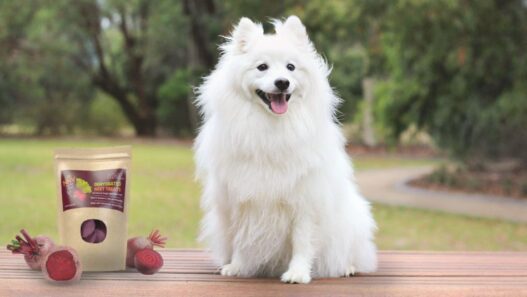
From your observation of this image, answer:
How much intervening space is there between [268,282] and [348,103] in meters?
19.3

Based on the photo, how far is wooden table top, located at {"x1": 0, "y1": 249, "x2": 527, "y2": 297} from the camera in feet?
9.28

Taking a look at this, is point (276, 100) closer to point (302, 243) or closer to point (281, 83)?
point (281, 83)

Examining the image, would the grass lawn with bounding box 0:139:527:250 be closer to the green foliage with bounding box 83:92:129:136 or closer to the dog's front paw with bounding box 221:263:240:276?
the dog's front paw with bounding box 221:263:240:276

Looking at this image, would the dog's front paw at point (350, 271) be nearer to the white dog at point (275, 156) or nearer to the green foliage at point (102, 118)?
the white dog at point (275, 156)

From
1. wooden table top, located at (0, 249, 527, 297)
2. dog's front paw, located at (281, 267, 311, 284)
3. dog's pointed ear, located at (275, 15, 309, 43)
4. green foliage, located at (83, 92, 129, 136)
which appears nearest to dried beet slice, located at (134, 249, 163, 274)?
wooden table top, located at (0, 249, 527, 297)

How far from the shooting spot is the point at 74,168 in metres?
2.99

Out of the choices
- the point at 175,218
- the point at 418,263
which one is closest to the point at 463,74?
the point at 175,218

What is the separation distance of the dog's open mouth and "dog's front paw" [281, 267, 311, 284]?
26.6 inches

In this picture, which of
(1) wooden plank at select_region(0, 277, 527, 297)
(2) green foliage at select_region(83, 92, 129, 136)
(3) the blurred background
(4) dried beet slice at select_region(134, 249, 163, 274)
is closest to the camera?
(1) wooden plank at select_region(0, 277, 527, 297)

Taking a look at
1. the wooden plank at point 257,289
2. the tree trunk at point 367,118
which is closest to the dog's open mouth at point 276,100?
the wooden plank at point 257,289

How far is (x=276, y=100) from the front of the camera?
2.90 m

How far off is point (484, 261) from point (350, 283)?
99cm

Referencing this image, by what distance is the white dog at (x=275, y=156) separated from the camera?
115 inches

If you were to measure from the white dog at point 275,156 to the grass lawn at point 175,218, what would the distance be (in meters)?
4.10
